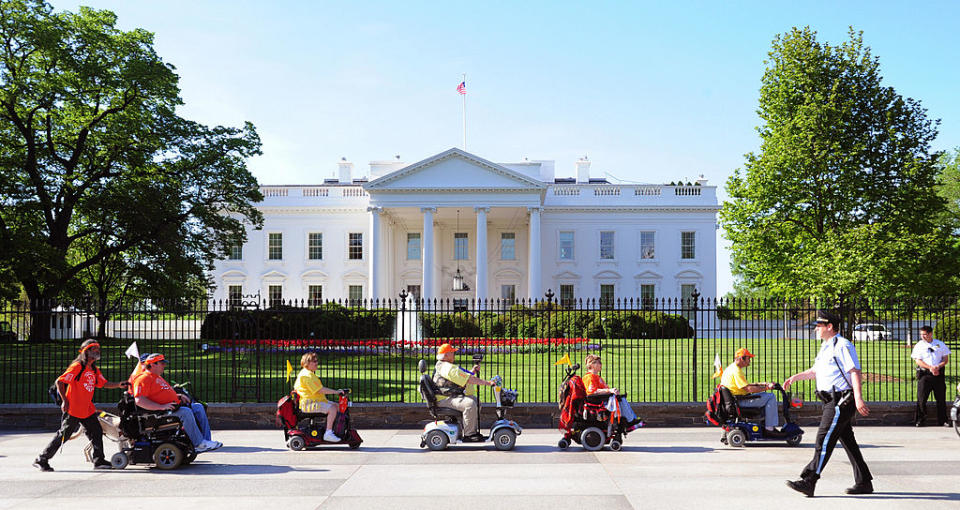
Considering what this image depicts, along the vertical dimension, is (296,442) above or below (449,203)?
below

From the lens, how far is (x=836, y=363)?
721 cm

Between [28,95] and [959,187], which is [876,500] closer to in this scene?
[28,95]

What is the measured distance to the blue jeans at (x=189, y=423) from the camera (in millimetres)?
8781

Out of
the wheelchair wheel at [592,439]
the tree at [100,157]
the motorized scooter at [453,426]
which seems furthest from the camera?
the tree at [100,157]

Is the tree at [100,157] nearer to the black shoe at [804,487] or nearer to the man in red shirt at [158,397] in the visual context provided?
the man in red shirt at [158,397]

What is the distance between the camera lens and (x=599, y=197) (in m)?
52.7

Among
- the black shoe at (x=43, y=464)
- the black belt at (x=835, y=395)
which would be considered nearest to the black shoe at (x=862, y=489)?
the black belt at (x=835, y=395)

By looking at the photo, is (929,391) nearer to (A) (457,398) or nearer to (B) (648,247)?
(A) (457,398)

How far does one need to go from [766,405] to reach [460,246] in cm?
4360

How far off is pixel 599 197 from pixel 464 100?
11.2 m

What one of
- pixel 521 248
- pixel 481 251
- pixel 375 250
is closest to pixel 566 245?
pixel 521 248

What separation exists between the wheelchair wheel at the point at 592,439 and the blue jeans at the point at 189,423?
15.1 ft

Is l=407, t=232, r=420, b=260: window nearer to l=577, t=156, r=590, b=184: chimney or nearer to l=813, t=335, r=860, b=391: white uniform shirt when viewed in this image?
l=577, t=156, r=590, b=184: chimney

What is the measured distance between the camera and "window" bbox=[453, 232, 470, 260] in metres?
53.1
